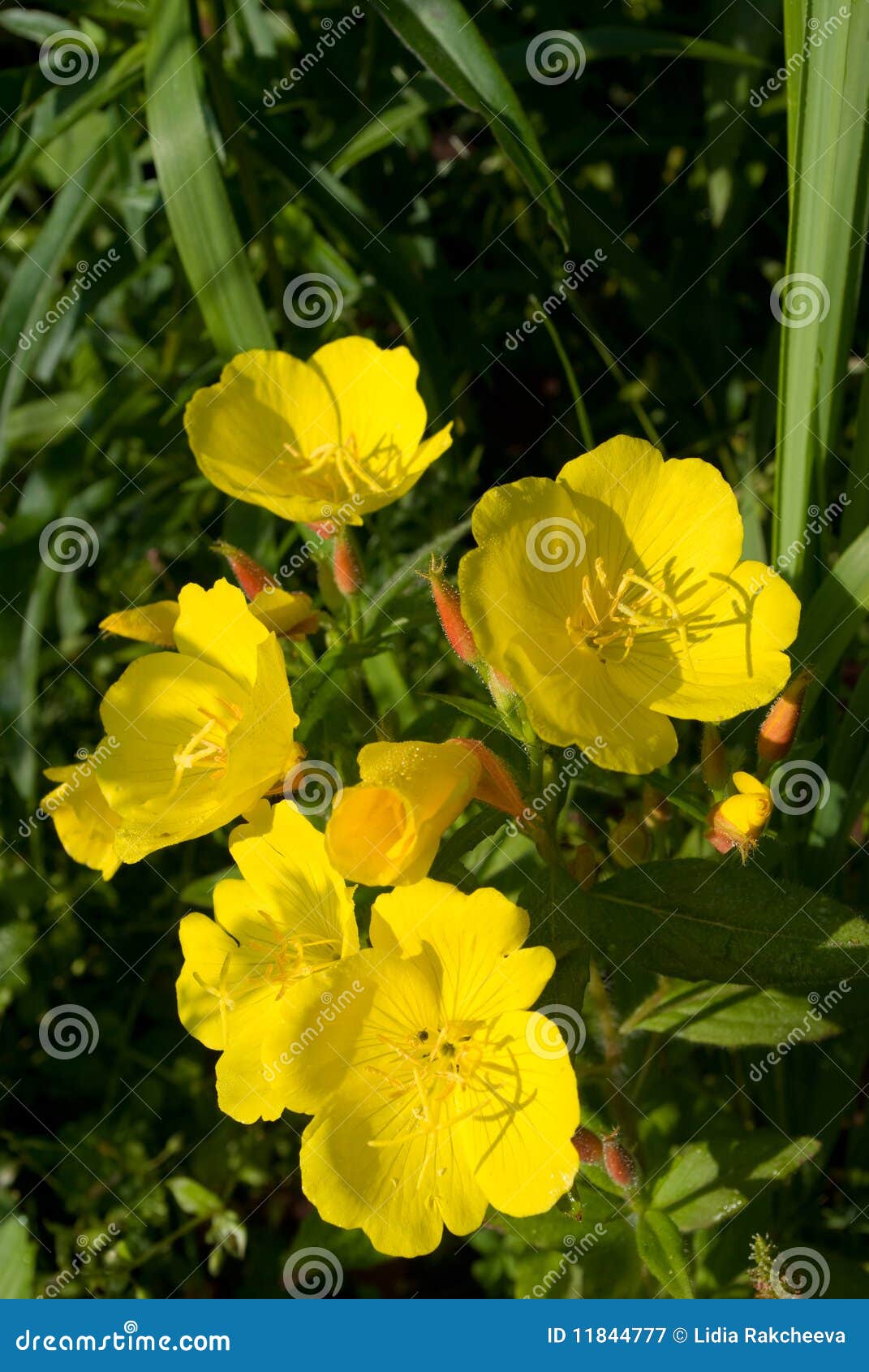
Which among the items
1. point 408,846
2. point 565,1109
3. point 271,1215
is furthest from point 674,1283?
point 271,1215

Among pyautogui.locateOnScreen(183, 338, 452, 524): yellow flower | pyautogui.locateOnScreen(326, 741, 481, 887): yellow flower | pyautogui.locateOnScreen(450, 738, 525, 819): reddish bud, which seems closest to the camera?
pyautogui.locateOnScreen(326, 741, 481, 887): yellow flower

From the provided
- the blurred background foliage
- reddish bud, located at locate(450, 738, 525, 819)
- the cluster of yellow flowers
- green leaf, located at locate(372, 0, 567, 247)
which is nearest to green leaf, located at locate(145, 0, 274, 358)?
the blurred background foliage

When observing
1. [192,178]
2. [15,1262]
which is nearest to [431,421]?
[192,178]

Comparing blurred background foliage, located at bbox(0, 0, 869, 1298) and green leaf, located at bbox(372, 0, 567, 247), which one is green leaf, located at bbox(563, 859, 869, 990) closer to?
blurred background foliage, located at bbox(0, 0, 869, 1298)

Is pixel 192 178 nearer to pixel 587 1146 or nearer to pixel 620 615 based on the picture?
pixel 620 615

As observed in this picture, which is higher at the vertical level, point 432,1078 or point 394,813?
point 394,813

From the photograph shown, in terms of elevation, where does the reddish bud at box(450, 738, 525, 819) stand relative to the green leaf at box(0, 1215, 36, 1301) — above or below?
above
